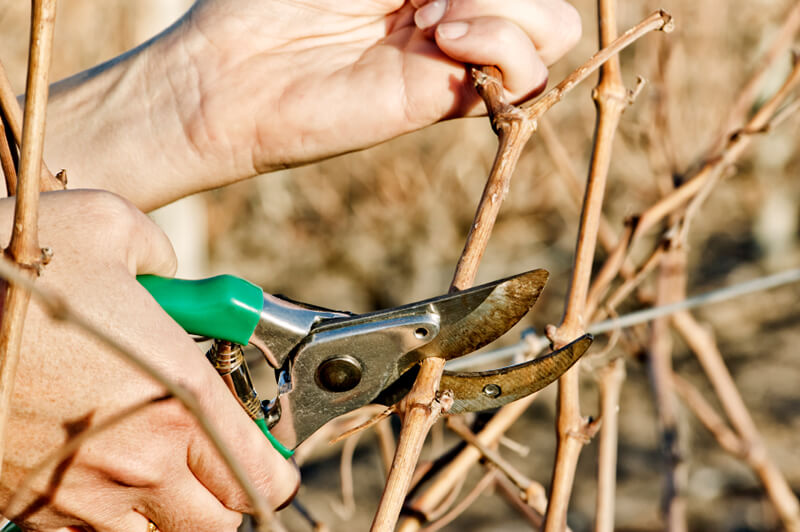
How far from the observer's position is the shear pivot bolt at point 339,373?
1005 millimetres

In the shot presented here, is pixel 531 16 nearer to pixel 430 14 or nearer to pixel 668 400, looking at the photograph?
pixel 430 14

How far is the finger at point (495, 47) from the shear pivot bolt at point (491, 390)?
453mm

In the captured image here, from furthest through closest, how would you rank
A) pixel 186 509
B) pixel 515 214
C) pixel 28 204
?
pixel 515 214 → pixel 186 509 → pixel 28 204

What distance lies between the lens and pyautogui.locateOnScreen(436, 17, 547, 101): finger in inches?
43.6

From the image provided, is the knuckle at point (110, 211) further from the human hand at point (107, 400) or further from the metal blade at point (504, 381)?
the metal blade at point (504, 381)

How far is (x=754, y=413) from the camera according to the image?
3562 mm

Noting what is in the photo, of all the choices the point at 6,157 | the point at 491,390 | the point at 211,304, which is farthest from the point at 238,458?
the point at 6,157

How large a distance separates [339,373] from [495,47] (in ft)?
1.63

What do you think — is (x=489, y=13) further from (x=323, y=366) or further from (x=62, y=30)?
(x=62, y=30)

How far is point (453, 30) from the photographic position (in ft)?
3.71

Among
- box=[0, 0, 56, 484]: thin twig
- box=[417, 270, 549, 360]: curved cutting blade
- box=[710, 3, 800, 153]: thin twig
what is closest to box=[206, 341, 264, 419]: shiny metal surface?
box=[417, 270, 549, 360]: curved cutting blade

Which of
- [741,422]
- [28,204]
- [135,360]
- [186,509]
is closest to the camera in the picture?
[135,360]

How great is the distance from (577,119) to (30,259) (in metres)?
5.11

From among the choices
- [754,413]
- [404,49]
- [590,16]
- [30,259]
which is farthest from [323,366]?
[590,16]
